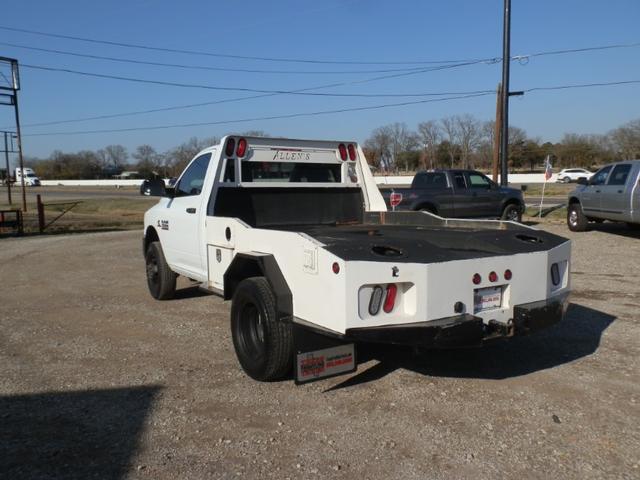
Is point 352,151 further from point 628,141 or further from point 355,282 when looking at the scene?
point 628,141

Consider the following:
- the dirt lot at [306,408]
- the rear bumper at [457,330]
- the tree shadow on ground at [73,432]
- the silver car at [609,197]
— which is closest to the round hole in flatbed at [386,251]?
the rear bumper at [457,330]

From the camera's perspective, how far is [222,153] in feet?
19.5

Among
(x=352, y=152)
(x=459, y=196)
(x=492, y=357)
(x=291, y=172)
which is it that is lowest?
(x=492, y=357)

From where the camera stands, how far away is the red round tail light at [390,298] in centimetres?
368

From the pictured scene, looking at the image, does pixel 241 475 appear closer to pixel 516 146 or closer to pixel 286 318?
pixel 286 318

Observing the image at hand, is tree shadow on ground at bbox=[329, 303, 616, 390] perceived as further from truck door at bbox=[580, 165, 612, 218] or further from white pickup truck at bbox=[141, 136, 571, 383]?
truck door at bbox=[580, 165, 612, 218]

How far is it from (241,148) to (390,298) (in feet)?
10.0

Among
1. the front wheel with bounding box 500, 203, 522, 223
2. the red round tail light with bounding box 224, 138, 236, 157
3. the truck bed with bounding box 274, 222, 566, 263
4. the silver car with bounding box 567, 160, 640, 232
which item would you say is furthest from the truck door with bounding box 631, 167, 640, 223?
the red round tail light with bounding box 224, 138, 236, 157

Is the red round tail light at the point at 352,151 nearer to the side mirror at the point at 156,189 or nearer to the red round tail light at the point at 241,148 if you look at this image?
the red round tail light at the point at 241,148

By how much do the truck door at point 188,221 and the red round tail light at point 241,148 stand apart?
0.37 metres

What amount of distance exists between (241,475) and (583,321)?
15.5 feet

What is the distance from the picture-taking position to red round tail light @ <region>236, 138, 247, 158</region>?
19.9 ft

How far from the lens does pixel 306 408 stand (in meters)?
4.11

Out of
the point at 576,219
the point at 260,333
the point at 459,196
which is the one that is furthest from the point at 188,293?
the point at 576,219
